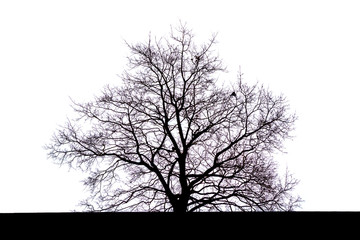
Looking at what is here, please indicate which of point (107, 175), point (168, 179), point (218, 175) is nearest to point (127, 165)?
point (107, 175)

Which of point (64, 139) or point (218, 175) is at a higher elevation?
point (64, 139)

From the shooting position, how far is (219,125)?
14461 millimetres

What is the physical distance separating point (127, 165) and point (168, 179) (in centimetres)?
203

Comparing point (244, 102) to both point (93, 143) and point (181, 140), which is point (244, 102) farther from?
point (93, 143)

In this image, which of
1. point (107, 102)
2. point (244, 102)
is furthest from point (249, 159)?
point (107, 102)
